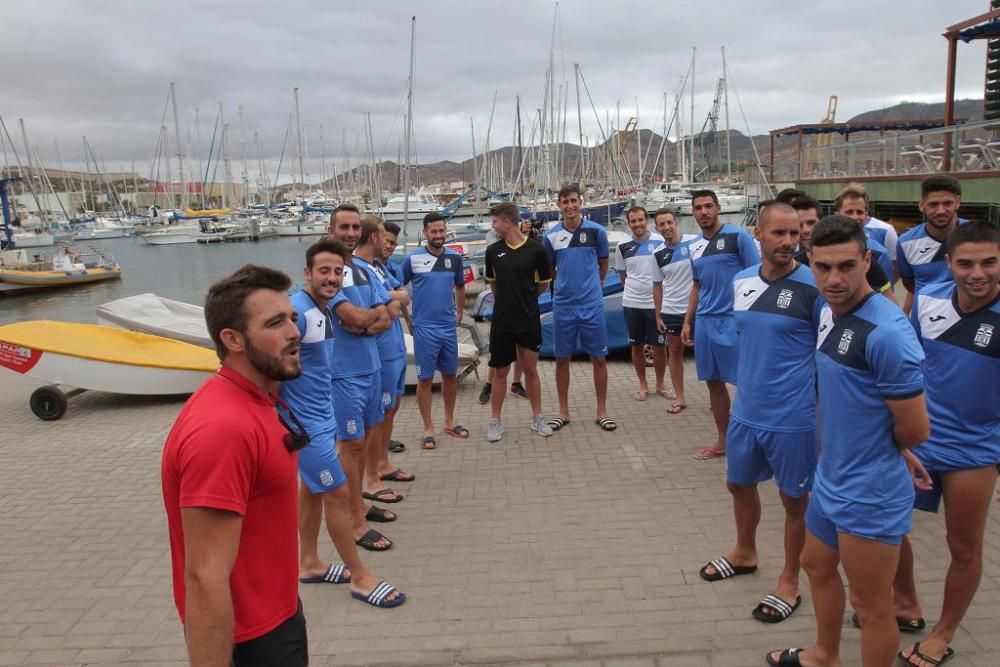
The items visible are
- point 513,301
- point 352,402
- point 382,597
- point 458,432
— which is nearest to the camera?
point 382,597

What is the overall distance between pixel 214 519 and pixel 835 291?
219cm

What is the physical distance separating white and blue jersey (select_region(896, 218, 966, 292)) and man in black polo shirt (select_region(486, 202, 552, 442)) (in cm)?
291

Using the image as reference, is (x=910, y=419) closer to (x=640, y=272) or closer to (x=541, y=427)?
(x=541, y=427)

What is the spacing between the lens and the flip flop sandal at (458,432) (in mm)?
6430

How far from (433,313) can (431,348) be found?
1.10ft

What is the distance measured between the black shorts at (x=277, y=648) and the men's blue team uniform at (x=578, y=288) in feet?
15.6

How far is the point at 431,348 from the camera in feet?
20.8

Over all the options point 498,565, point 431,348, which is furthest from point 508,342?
point 498,565

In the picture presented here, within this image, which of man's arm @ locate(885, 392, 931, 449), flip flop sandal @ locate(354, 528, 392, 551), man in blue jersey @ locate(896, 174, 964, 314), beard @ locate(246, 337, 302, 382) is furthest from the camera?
man in blue jersey @ locate(896, 174, 964, 314)

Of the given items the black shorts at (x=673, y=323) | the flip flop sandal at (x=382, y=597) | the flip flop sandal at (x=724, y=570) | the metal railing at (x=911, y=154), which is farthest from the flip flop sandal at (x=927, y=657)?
the metal railing at (x=911, y=154)

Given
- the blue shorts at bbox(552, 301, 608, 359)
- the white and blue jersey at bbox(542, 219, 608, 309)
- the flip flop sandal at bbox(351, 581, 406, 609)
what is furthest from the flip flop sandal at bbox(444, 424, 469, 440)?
the flip flop sandal at bbox(351, 581, 406, 609)

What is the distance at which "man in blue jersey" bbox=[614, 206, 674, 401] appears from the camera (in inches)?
296

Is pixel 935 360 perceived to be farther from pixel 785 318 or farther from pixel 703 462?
pixel 703 462

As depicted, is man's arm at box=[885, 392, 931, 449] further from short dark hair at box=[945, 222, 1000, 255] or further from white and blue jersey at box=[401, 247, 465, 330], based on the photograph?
white and blue jersey at box=[401, 247, 465, 330]
